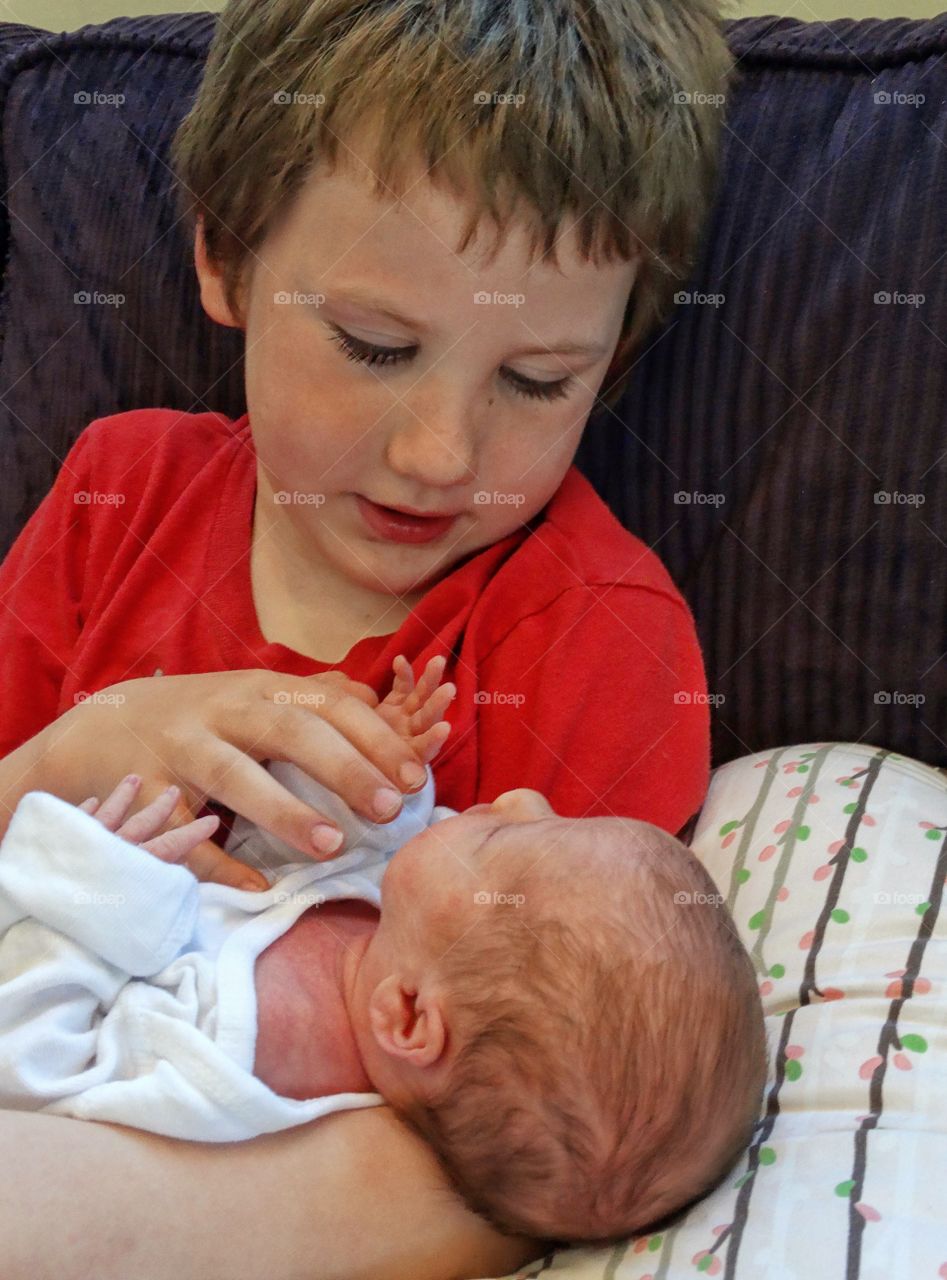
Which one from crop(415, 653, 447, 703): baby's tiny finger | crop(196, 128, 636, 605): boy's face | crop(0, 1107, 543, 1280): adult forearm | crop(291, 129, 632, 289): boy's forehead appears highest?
crop(291, 129, 632, 289): boy's forehead

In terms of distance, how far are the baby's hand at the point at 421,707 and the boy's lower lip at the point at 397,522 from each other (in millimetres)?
123

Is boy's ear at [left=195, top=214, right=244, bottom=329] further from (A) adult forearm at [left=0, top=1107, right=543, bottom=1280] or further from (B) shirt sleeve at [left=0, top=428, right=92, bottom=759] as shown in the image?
(A) adult forearm at [left=0, top=1107, right=543, bottom=1280]

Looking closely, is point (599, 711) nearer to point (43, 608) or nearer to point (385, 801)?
point (385, 801)

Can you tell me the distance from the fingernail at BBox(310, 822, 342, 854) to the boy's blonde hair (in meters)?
0.45

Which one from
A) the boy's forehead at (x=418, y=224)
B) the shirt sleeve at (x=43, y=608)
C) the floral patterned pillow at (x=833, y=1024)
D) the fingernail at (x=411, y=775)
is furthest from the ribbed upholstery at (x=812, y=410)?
the shirt sleeve at (x=43, y=608)

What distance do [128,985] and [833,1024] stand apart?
0.53m

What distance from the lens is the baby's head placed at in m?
0.87

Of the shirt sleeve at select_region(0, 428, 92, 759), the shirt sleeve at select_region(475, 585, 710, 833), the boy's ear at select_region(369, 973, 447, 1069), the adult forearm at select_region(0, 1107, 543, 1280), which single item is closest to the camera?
the adult forearm at select_region(0, 1107, 543, 1280)

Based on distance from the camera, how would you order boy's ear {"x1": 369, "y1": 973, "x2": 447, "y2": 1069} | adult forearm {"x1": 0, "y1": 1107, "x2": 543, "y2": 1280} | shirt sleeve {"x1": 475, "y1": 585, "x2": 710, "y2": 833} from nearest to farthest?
adult forearm {"x1": 0, "y1": 1107, "x2": 543, "y2": 1280} → boy's ear {"x1": 369, "y1": 973, "x2": 447, "y2": 1069} → shirt sleeve {"x1": 475, "y1": 585, "x2": 710, "y2": 833}

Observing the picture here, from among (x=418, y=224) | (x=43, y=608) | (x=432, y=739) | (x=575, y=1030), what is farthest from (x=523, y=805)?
(x=43, y=608)

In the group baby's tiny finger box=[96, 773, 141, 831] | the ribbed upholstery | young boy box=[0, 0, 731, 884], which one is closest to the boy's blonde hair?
young boy box=[0, 0, 731, 884]

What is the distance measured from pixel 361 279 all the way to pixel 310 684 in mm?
325

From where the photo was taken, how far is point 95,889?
3.16ft

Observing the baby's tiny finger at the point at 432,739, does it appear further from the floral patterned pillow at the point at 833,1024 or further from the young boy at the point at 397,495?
the floral patterned pillow at the point at 833,1024
